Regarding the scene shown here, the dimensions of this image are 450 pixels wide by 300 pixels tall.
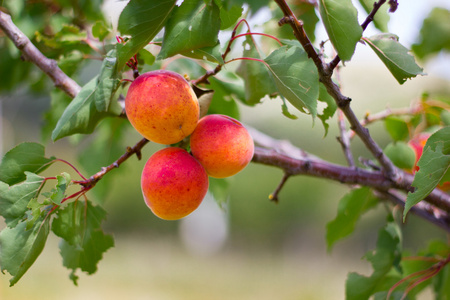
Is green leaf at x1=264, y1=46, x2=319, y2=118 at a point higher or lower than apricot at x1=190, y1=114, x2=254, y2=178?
higher

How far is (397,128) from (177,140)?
0.50 metres

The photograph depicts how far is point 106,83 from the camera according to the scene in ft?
1.62

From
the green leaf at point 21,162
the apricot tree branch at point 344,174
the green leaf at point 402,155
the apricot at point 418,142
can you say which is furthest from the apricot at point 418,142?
the green leaf at point 21,162

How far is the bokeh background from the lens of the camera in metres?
5.88

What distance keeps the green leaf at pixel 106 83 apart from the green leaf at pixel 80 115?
0.04ft

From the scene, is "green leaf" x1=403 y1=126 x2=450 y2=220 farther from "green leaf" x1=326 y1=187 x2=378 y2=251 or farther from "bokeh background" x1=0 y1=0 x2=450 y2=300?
"bokeh background" x1=0 y1=0 x2=450 y2=300

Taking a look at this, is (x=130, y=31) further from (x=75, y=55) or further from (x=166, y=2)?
(x=75, y=55)

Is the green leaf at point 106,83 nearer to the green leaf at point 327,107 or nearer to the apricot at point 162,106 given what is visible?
the apricot at point 162,106

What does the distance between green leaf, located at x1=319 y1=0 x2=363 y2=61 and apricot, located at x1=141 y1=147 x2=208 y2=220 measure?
0.20 m

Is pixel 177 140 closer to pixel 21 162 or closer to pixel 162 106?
pixel 162 106

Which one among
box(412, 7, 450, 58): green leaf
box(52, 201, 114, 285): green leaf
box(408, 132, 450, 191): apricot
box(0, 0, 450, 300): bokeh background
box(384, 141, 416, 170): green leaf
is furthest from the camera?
box(0, 0, 450, 300): bokeh background

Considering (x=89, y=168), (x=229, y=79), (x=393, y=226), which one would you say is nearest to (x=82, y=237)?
(x=89, y=168)

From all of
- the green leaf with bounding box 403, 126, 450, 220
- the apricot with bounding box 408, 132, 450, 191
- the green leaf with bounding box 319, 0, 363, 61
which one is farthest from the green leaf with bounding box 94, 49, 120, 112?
the apricot with bounding box 408, 132, 450, 191

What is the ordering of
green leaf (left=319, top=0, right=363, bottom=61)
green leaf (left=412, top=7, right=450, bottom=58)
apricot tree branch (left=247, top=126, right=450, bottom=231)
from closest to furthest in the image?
green leaf (left=319, top=0, right=363, bottom=61), apricot tree branch (left=247, top=126, right=450, bottom=231), green leaf (left=412, top=7, right=450, bottom=58)
